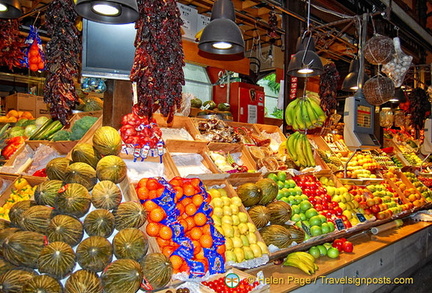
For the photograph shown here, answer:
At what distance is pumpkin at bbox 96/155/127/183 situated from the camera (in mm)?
2770

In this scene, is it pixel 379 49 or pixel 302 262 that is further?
pixel 379 49

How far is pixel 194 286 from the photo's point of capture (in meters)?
2.41

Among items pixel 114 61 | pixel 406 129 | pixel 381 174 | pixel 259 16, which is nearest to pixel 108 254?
pixel 114 61

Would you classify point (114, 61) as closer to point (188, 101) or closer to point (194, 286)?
point (188, 101)

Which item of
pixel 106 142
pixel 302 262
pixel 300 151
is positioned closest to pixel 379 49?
pixel 300 151

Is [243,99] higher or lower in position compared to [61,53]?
higher

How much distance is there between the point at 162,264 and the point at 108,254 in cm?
36

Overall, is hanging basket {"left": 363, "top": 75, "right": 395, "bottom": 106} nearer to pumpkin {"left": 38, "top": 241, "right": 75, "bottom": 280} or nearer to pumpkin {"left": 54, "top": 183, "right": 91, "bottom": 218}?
pumpkin {"left": 54, "top": 183, "right": 91, "bottom": 218}

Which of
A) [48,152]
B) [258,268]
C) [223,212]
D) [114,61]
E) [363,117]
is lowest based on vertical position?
[258,268]

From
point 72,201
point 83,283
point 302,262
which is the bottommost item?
point 302,262

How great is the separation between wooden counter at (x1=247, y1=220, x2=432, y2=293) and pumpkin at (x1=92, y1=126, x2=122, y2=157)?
5.24 ft

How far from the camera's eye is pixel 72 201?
2432mm

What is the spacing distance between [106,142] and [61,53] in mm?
829

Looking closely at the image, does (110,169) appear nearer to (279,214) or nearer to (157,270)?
(157,270)
